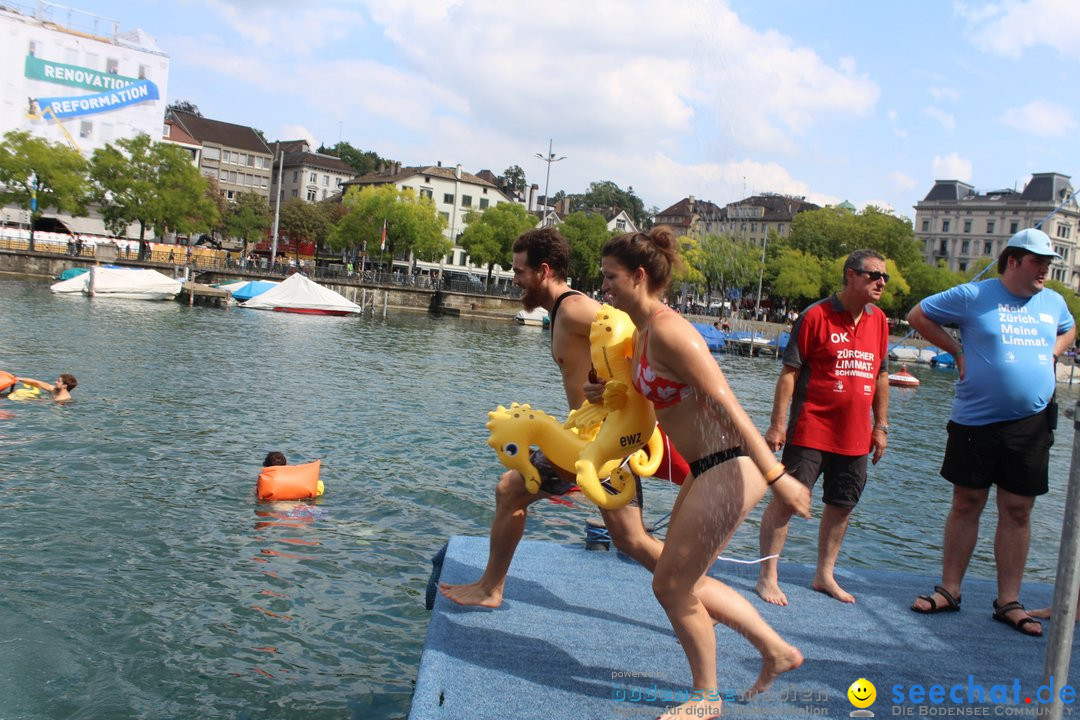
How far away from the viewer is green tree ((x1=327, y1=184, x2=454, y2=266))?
87812 millimetres

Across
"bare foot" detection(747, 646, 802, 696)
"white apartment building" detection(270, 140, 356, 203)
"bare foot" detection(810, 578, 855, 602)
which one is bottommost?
"bare foot" detection(810, 578, 855, 602)

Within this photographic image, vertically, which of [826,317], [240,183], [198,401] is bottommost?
[198,401]

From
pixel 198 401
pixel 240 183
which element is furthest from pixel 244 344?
pixel 240 183

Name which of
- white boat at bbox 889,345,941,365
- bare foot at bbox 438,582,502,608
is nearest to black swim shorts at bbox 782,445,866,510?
bare foot at bbox 438,582,502,608

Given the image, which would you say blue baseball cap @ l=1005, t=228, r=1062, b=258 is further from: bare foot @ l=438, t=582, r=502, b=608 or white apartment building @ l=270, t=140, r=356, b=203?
white apartment building @ l=270, t=140, r=356, b=203

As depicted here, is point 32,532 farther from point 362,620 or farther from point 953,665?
point 953,665

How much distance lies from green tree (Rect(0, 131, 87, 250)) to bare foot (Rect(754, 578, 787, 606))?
226 feet

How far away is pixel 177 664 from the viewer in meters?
5.52

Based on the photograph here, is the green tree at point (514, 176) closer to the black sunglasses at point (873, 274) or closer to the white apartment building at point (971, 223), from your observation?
the white apartment building at point (971, 223)

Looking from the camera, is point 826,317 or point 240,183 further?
point 240,183

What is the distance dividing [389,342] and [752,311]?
59.0 metres

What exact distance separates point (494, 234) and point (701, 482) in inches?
3389

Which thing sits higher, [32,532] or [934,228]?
[934,228]

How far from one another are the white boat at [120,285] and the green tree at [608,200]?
379ft
